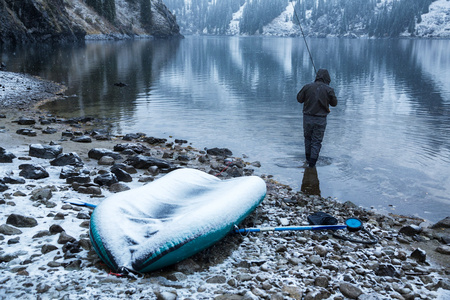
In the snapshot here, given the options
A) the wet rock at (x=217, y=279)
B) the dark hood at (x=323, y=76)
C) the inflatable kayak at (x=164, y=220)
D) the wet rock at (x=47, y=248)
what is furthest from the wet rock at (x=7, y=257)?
Result: the dark hood at (x=323, y=76)

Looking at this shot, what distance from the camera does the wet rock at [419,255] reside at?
18.8 feet

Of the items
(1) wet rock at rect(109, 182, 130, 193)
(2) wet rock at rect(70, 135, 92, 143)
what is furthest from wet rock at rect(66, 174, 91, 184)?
(2) wet rock at rect(70, 135, 92, 143)

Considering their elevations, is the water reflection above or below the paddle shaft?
below

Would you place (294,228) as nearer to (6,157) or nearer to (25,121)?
(6,157)

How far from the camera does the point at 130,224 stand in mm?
5238

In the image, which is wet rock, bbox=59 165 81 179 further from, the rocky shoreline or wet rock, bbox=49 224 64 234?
wet rock, bbox=49 224 64 234

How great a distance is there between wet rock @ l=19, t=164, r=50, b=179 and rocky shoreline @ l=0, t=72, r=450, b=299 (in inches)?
0.7

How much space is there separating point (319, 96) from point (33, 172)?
7.58 meters

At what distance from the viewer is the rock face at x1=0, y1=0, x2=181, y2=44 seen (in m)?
61.4

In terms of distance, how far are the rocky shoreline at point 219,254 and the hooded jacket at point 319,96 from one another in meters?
3.09

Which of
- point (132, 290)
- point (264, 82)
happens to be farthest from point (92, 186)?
point (264, 82)

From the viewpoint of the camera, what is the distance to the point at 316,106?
1088 cm

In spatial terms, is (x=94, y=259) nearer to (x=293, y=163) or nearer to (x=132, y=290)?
(x=132, y=290)

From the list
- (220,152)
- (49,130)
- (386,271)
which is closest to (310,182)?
(220,152)
